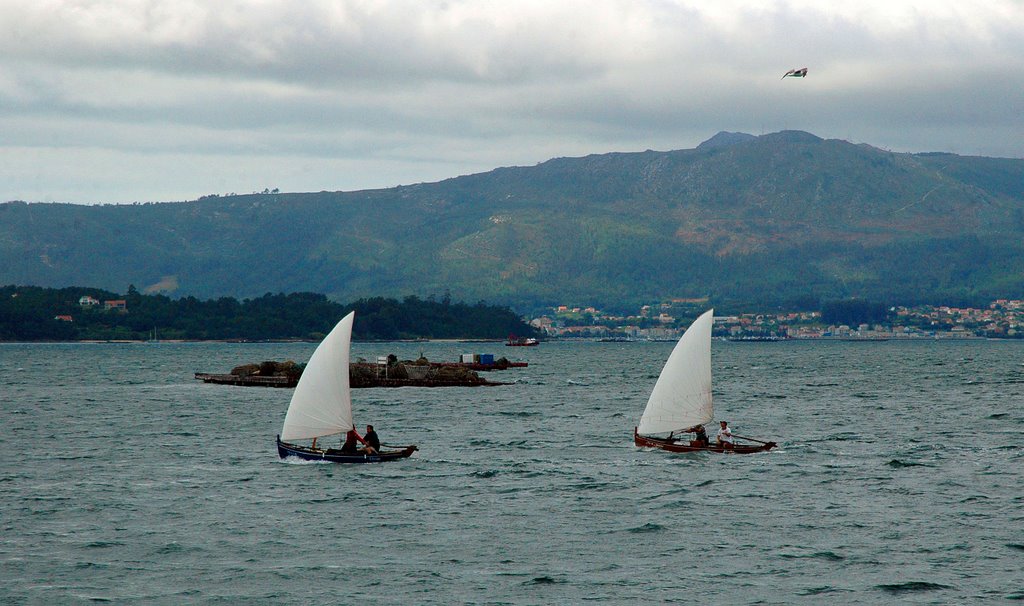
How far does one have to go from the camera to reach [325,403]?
2285 inches

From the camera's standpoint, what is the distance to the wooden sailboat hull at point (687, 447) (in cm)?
6259

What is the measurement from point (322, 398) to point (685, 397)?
58.0 ft

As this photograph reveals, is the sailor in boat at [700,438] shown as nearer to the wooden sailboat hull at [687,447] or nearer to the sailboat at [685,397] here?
the sailboat at [685,397]

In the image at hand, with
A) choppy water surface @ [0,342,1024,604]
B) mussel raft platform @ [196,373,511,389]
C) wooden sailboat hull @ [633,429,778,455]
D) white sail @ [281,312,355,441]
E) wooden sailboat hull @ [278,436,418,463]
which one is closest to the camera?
choppy water surface @ [0,342,1024,604]

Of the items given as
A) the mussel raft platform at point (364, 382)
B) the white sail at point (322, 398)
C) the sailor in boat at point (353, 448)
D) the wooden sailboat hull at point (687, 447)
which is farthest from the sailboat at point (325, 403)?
the mussel raft platform at point (364, 382)

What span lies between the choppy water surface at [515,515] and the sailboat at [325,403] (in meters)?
1.09

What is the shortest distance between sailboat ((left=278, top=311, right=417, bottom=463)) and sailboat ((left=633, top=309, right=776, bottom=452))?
45.6 ft

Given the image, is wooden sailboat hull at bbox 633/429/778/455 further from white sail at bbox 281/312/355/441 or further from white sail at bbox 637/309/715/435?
white sail at bbox 281/312/355/441

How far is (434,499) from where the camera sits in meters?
49.0

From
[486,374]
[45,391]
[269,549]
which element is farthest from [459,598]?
[486,374]

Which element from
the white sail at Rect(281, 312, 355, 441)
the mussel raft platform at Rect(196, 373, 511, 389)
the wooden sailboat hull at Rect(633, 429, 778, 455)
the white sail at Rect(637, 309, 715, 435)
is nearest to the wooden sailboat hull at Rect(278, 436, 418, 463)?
the white sail at Rect(281, 312, 355, 441)

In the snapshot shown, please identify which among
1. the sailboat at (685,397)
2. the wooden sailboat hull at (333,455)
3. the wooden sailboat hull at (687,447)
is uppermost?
the sailboat at (685,397)

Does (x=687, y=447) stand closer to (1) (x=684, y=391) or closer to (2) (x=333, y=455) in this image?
(1) (x=684, y=391)

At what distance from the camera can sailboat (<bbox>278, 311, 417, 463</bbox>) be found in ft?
190
